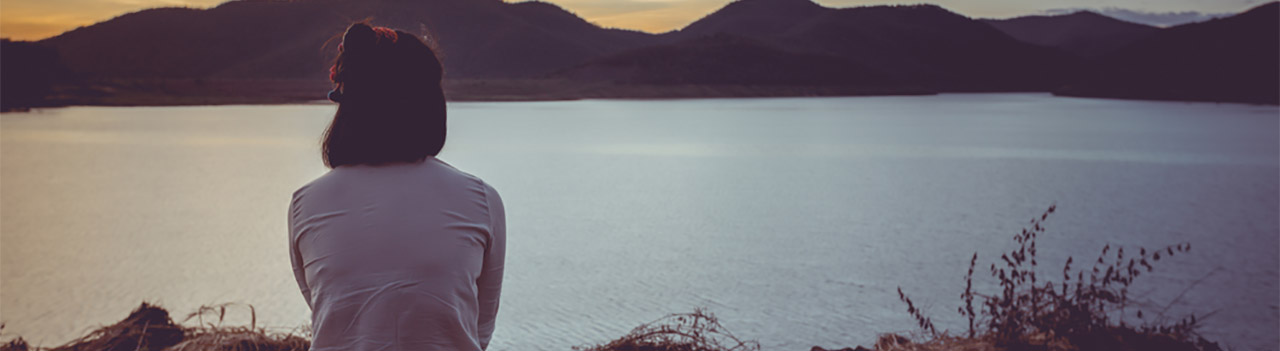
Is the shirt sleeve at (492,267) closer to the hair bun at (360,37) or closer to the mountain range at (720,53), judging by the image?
the hair bun at (360,37)

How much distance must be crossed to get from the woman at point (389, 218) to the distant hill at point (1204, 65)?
37677 mm

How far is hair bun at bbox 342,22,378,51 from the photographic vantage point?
91cm

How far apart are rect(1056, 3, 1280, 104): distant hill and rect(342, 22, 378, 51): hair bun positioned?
37.7m

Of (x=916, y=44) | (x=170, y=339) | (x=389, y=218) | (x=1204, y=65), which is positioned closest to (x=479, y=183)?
Result: (x=389, y=218)

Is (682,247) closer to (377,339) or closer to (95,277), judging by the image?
(95,277)

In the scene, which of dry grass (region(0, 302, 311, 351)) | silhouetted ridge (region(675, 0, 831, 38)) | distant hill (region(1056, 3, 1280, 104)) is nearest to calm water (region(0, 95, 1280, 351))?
dry grass (region(0, 302, 311, 351))

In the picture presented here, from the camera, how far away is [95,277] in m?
4.62

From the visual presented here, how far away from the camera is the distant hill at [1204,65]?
120 feet

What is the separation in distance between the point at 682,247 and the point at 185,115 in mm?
17690

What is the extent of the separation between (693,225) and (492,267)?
208 inches

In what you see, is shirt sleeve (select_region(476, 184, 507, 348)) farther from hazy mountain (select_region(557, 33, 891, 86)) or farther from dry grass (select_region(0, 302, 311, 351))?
hazy mountain (select_region(557, 33, 891, 86))

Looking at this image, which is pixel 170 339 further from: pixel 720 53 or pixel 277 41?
pixel 277 41

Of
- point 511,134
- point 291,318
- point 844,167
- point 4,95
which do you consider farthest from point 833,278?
point 4,95

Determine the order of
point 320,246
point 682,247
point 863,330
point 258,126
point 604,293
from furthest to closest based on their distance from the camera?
point 258,126 < point 682,247 < point 604,293 < point 863,330 < point 320,246
